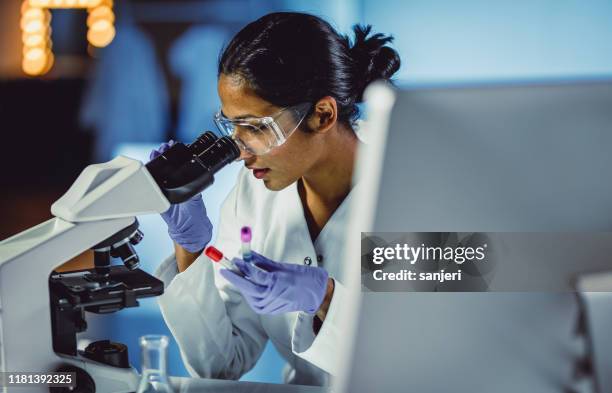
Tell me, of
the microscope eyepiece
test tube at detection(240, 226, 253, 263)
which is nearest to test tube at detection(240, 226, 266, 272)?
test tube at detection(240, 226, 253, 263)

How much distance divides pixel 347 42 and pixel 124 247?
79 centimetres

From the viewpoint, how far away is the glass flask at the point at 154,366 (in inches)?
46.7

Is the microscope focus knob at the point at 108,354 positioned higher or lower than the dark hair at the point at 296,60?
lower

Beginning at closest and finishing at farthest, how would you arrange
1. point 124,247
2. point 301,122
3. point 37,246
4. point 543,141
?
point 543,141 → point 37,246 → point 124,247 → point 301,122

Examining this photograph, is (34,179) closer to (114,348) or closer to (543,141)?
(114,348)

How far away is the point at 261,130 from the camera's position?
4.88 ft

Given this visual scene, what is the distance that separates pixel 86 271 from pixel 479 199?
827 mm

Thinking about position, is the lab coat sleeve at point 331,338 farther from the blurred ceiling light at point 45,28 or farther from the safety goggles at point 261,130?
the blurred ceiling light at point 45,28

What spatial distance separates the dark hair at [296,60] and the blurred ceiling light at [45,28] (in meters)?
1.59

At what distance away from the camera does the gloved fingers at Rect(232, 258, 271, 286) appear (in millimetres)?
1283

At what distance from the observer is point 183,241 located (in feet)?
5.69

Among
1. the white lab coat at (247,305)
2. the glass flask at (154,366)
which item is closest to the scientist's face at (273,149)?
the white lab coat at (247,305)

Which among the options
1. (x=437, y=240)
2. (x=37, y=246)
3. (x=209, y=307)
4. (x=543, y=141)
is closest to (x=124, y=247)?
(x=37, y=246)

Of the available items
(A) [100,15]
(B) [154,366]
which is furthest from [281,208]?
(A) [100,15]
